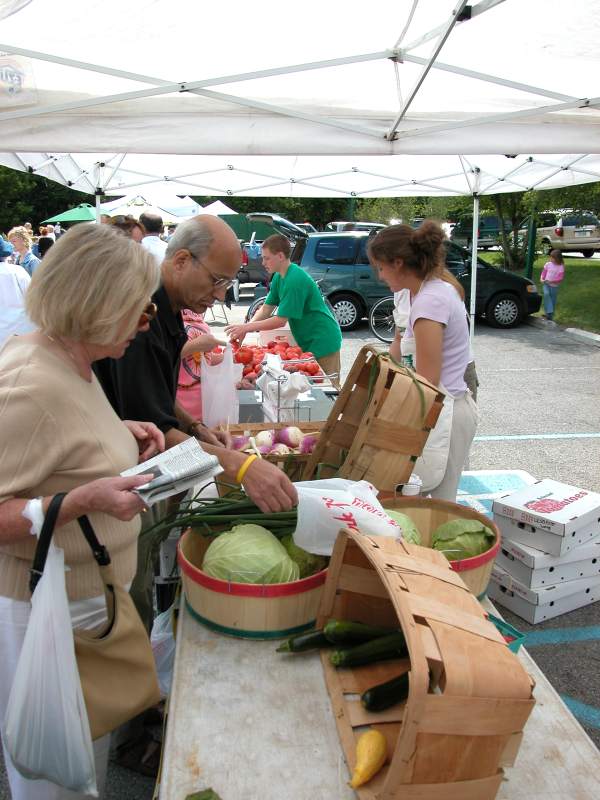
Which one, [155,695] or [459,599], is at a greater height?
[459,599]

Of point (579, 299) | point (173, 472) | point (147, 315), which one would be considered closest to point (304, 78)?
point (147, 315)

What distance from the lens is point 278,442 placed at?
2.79m

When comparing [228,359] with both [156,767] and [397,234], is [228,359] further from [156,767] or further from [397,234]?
[156,767]

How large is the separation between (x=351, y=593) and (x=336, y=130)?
315cm

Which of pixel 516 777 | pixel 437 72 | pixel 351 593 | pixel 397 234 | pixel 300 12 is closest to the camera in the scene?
pixel 516 777

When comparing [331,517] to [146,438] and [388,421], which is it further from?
[146,438]

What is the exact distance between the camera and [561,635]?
10.6 feet

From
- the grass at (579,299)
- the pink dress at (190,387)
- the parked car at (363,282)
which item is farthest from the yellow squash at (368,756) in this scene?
the grass at (579,299)

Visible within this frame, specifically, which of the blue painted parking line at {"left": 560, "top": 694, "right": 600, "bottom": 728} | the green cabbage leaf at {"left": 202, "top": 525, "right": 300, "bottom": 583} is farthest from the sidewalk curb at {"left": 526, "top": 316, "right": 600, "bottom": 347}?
the green cabbage leaf at {"left": 202, "top": 525, "right": 300, "bottom": 583}

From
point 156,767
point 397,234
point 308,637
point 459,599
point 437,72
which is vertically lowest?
point 156,767

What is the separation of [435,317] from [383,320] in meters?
10.1

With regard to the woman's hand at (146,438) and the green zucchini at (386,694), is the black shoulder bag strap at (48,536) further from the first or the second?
the green zucchini at (386,694)

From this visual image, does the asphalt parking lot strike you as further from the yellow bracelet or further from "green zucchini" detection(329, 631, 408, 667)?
"green zucchini" detection(329, 631, 408, 667)

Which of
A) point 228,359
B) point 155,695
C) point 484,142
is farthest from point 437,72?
point 155,695
